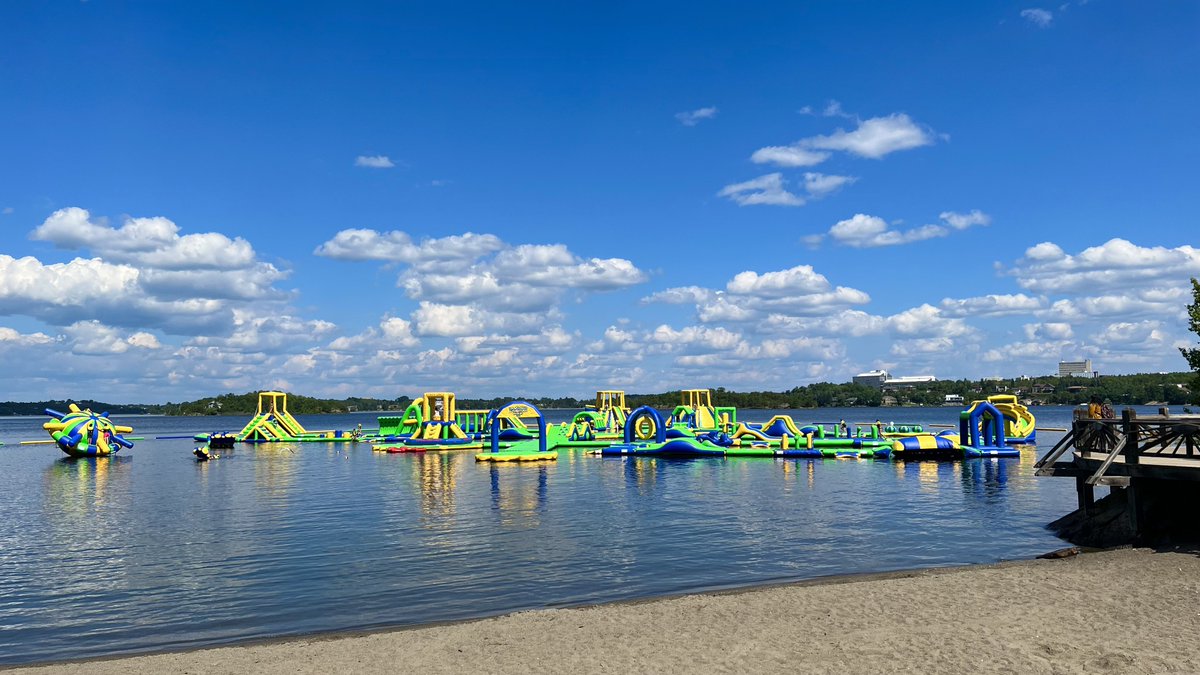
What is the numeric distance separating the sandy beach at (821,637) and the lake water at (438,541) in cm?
208

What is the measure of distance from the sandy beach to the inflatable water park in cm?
3800

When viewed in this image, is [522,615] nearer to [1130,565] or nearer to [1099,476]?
[1130,565]

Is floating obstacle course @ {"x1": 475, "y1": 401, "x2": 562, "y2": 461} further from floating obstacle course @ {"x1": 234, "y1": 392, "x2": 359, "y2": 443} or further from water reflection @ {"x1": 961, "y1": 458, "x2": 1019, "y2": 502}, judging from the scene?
floating obstacle course @ {"x1": 234, "y1": 392, "x2": 359, "y2": 443}

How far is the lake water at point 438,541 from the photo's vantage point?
16.1 metres

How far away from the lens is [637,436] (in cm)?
6744

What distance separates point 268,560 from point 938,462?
40827mm

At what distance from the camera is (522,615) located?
14328 mm

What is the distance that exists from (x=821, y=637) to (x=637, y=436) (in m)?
55.5

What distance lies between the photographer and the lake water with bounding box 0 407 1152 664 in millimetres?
16094

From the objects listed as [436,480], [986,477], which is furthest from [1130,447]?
[436,480]

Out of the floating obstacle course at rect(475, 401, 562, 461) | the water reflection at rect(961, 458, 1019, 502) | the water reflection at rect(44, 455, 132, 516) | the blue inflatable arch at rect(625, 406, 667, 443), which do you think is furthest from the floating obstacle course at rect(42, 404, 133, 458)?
the water reflection at rect(961, 458, 1019, 502)

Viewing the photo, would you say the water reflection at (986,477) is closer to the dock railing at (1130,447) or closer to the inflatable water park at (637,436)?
the inflatable water park at (637,436)

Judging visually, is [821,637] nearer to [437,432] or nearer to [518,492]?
[518,492]

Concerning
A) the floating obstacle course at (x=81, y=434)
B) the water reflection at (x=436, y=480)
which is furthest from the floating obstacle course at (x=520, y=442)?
the floating obstacle course at (x=81, y=434)
